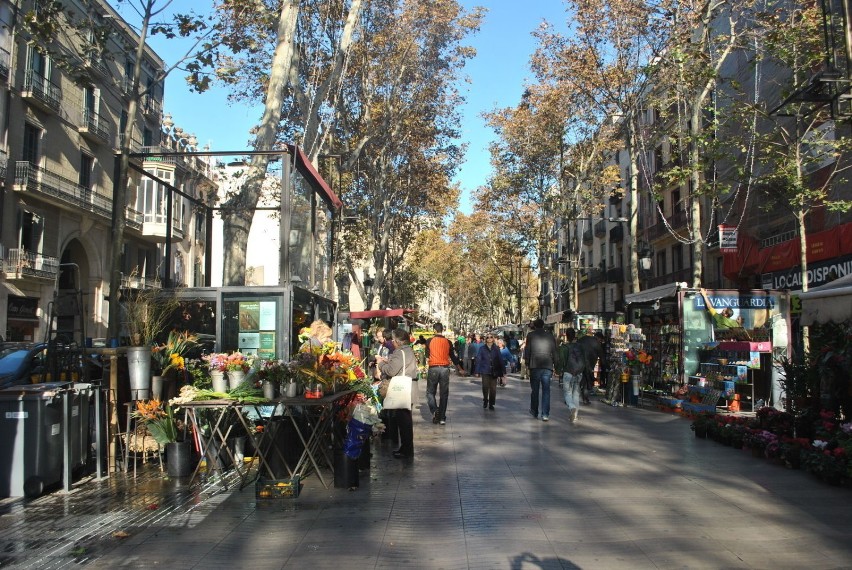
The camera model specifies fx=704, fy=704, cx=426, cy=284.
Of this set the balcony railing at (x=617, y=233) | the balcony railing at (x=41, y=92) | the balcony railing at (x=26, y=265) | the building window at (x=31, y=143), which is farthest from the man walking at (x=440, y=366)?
the balcony railing at (x=617, y=233)

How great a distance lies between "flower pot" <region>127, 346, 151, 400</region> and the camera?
7969 mm

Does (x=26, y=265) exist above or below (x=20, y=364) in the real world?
above

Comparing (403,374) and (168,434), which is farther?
(403,374)

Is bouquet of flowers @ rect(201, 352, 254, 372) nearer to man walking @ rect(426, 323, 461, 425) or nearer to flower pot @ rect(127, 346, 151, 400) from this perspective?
flower pot @ rect(127, 346, 151, 400)

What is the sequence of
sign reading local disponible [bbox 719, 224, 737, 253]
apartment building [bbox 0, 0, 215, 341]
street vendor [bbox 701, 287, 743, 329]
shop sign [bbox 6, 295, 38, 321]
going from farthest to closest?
→ 1. shop sign [bbox 6, 295, 38, 321]
2. apartment building [bbox 0, 0, 215, 341]
3. sign reading local disponible [bbox 719, 224, 737, 253]
4. street vendor [bbox 701, 287, 743, 329]

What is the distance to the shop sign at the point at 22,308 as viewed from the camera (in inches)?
1010

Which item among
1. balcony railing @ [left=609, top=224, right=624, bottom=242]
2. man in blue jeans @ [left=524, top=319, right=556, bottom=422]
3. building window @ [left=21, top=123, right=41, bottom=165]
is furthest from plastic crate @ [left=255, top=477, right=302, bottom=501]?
balcony railing @ [left=609, top=224, right=624, bottom=242]

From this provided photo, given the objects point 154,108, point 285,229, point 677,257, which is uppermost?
point 154,108

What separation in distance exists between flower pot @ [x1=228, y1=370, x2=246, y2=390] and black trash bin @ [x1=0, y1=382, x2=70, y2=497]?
1810 millimetres

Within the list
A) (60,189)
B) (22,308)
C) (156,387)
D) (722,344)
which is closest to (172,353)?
(156,387)

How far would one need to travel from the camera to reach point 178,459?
7668 millimetres

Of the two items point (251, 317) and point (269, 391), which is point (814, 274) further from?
point (269, 391)

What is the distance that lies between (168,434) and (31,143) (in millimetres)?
23445

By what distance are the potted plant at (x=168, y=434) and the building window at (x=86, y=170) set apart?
25.6 metres
